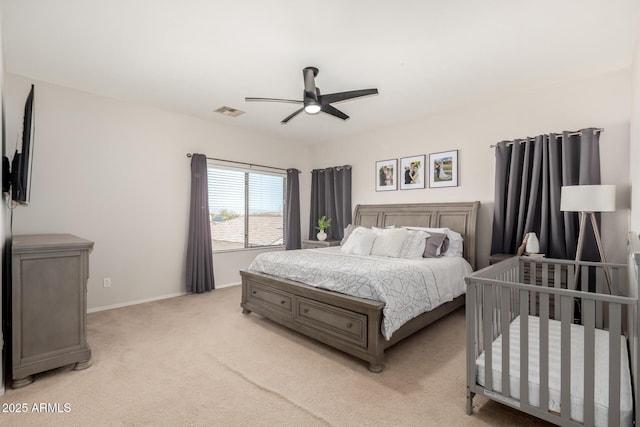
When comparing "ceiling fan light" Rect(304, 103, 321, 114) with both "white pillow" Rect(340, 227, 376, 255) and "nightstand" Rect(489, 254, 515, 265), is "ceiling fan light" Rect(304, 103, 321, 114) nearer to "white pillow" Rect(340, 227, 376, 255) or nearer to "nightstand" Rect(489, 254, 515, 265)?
"white pillow" Rect(340, 227, 376, 255)

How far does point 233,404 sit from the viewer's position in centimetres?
198

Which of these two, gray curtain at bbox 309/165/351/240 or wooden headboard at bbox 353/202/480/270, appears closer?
wooden headboard at bbox 353/202/480/270

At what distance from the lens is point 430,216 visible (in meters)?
4.35

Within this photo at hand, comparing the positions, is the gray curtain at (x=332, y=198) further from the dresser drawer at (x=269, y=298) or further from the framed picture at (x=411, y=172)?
the dresser drawer at (x=269, y=298)

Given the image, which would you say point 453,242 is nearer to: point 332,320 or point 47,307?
point 332,320

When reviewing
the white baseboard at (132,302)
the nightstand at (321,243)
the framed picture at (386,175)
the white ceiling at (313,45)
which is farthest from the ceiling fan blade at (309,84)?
the white baseboard at (132,302)

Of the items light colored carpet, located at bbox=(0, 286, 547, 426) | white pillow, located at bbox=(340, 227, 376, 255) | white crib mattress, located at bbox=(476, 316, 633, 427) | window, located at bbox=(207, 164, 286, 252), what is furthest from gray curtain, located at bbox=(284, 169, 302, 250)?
white crib mattress, located at bbox=(476, 316, 633, 427)

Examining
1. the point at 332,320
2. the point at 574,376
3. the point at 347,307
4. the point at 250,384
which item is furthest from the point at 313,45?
the point at 574,376

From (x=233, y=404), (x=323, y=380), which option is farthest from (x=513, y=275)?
(x=233, y=404)

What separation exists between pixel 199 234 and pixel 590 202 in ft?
14.7

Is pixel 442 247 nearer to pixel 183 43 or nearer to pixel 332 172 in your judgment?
pixel 332 172

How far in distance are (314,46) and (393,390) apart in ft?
8.98

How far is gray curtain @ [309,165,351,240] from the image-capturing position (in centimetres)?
548

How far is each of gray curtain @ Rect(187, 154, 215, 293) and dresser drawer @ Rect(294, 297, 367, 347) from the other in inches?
85.2
